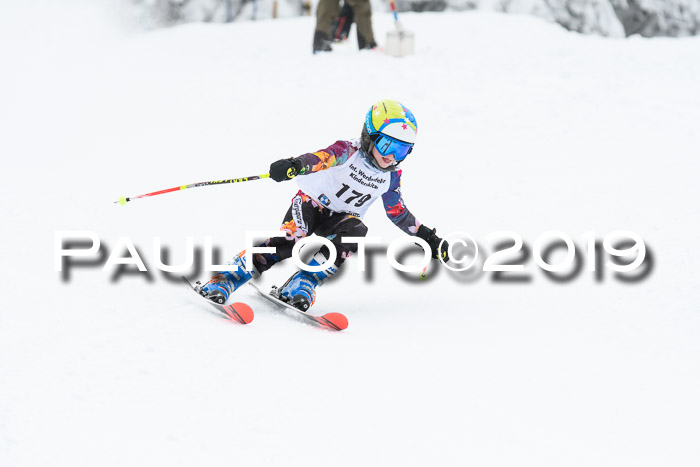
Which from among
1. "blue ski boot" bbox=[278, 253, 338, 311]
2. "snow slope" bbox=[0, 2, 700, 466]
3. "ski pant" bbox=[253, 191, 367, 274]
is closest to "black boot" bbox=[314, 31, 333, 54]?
"snow slope" bbox=[0, 2, 700, 466]

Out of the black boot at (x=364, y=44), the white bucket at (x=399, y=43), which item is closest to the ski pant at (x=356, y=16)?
the black boot at (x=364, y=44)

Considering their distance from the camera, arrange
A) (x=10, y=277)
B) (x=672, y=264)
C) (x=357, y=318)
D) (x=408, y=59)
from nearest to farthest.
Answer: (x=10, y=277), (x=357, y=318), (x=672, y=264), (x=408, y=59)

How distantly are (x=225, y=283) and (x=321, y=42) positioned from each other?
753cm

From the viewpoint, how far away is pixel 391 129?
436cm

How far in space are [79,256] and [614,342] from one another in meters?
3.46

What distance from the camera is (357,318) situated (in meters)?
4.54

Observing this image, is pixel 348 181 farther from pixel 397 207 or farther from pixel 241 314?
pixel 241 314

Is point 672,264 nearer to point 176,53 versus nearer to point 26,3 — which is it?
point 176,53

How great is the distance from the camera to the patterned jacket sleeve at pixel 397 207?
4793 mm

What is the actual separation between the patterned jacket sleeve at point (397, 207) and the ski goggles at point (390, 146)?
291mm

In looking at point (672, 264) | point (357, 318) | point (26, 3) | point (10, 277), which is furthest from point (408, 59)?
point (26, 3)

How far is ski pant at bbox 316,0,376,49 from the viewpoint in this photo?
10969 mm

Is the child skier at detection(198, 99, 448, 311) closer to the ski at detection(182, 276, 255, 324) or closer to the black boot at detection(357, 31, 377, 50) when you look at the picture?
the ski at detection(182, 276, 255, 324)

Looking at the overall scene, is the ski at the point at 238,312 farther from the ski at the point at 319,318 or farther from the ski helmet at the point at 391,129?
the ski helmet at the point at 391,129
